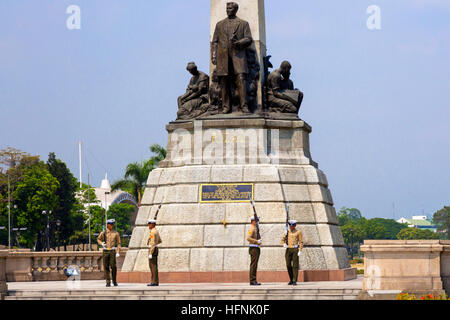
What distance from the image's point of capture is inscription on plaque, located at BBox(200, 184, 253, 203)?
81.3ft

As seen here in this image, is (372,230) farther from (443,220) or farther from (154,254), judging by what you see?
(154,254)

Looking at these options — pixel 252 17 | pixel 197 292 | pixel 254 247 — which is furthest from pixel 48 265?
pixel 197 292

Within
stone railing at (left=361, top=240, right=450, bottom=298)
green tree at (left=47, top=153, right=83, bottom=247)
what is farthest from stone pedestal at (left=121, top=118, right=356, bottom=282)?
green tree at (left=47, top=153, right=83, bottom=247)

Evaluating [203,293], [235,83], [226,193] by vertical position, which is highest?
[235,83]

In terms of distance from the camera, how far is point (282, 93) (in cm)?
2658

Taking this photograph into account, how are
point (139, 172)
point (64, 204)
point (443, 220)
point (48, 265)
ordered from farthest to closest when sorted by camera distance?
1. point (443, 220)
2. point (64, 204)
3. point (139, 172)
4. point (48, 265)

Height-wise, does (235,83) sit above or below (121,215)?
above

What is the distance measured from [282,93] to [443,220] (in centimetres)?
16283

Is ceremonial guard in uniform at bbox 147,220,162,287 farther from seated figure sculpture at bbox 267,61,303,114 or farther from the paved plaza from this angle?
seated figure sculpture at bbox 267,61,303,114

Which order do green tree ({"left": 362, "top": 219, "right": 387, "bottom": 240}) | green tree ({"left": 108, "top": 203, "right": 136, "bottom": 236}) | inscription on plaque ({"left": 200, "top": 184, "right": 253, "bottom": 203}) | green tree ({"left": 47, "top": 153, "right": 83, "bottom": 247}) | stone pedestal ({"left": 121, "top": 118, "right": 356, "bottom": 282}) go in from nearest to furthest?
stone pedestal ({"left": 121, "top": 118, "right": 356, "bottom": 282}) < inscription on plaque ({"left": 200, "top": 184, "right": 253, "bottom": 203}) < green tree ({"left": 47, "top": 153, "right": 83, "bottom": 247}) < green tree ({"left": 108, "top": 203, "right": 136, "bottom": 236}) < green tree ({"left": 362, "top": 219, "right": 387, "bottom": 240})

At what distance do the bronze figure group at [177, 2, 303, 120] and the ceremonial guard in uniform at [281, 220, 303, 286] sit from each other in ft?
15.1

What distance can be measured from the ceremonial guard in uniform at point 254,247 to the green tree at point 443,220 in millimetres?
158443

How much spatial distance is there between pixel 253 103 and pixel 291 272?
603 cm

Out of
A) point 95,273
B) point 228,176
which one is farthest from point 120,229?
point 228,176
